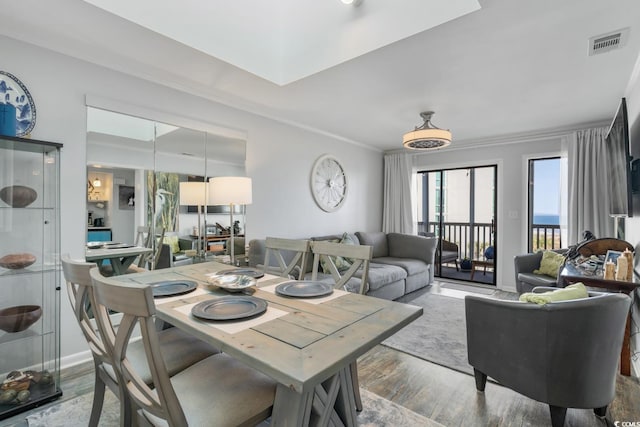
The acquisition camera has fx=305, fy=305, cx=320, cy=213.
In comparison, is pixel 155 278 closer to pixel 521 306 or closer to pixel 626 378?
pixel 521 306

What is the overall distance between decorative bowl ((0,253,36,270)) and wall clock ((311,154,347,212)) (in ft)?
10.0

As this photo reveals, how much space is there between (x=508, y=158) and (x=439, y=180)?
4.47ft

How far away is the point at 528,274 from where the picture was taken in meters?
3.65

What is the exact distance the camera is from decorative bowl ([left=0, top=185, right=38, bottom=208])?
1.95 metres

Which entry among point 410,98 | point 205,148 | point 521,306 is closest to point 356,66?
point 410,98

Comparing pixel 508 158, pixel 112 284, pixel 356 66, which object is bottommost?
pixel 112 284

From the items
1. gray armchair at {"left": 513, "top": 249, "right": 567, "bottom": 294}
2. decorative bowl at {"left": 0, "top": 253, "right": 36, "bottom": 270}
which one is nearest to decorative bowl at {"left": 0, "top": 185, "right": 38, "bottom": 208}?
decorative bowl at {"left": 0, "top": 253, "right": 36, "bottom": 270}

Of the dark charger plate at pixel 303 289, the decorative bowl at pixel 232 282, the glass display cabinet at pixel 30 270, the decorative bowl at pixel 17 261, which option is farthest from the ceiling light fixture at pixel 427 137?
the decorative bowl at pixel 17 261

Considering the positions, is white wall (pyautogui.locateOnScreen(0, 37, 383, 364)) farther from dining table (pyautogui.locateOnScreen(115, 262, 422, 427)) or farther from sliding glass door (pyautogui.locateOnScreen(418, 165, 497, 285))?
sliding glass door (pyautogui.locateOnScreen(418, 165, 497, 285))

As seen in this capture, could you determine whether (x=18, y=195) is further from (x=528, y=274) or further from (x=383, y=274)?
(x=528, y=274)

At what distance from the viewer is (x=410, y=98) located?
3.20 m

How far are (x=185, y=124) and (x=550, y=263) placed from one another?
13.9ft

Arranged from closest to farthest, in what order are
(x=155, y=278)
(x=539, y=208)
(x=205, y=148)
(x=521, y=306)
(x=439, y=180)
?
1. (x=521, y=306)
2. (x=155, y=278)
3. (x=205, y=148)
4. (x=539, y=208)
5. (x=439, y=180)

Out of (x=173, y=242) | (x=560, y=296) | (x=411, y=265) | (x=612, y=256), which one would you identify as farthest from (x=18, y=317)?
(x=612, y=256)
